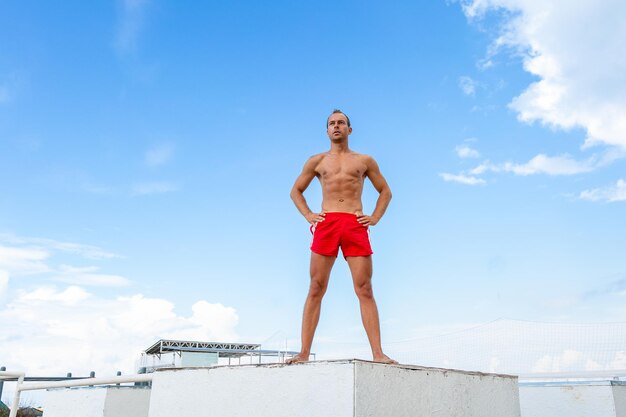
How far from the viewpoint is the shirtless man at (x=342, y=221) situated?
166 inches

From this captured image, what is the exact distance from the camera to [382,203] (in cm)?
463

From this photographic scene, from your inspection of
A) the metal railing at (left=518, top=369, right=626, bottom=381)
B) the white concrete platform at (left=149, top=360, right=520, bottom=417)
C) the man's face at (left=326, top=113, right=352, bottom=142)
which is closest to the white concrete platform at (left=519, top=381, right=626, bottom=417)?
the metal railing at (left=518, top=369, right=626, bottom=381)

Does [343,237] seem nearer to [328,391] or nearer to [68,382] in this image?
[328,391]

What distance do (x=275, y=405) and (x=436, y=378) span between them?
1085 mm

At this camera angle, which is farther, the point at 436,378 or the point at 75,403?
the point at 75,403

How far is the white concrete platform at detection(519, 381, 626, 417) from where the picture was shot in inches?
212

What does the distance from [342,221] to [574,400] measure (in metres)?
3.29

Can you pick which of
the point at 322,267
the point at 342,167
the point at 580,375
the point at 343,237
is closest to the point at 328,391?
the point at 322,267

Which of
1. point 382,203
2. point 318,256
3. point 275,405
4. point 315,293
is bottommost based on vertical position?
point 275,405

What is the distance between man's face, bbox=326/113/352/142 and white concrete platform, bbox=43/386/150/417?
3.40m

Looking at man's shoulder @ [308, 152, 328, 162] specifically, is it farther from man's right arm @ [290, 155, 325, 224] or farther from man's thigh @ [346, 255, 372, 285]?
man's thigh @ [346, 255, 372, 285]

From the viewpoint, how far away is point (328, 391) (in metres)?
3.03

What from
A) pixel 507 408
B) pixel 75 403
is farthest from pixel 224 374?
pixel 75 403

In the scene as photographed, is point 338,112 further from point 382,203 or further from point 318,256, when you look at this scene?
point 318,256
